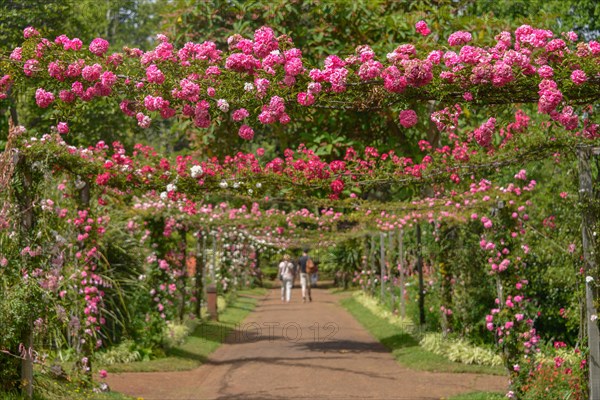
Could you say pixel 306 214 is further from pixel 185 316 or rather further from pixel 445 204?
pixel 445 204

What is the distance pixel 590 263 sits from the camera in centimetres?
739

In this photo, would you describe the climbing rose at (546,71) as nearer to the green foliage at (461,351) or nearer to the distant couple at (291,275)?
the green foliage at (461,351)

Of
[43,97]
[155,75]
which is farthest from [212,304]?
[155,75]

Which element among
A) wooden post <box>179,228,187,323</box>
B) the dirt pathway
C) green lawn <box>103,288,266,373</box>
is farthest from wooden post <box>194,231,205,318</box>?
the dirt pathway

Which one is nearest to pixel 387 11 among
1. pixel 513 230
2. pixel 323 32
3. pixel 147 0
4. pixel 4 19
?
pixel 323 32

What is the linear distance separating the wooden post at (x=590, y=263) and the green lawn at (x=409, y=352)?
16.5 ft

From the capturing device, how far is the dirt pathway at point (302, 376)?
10.6 metres

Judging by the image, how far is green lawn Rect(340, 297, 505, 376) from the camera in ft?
41.5

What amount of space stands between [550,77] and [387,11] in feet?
35.1

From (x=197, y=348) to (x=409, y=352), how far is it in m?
4.01

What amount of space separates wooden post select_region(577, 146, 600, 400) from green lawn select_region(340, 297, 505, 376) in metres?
5.03

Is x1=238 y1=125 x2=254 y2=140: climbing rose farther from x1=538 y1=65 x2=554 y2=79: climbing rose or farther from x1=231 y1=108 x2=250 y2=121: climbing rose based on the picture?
x1=538 y1=65 x2=554 y2=79: climbing rose

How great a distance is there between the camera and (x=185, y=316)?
20.0 m

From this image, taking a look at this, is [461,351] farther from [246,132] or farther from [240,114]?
[240,114]
